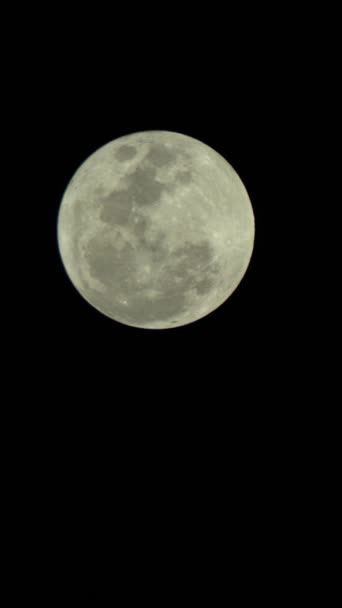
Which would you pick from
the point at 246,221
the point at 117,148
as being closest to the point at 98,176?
the point at 117,148

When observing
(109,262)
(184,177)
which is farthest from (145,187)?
(109,262)

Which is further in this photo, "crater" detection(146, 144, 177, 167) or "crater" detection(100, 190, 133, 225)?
"crater" detection(146, 144, 177, 167)

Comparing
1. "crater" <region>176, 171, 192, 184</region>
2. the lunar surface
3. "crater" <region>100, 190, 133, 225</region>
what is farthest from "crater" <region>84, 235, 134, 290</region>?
"crater" <region>176, 171, 192, 184</region>

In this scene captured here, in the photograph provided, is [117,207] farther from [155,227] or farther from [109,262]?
[109,262]

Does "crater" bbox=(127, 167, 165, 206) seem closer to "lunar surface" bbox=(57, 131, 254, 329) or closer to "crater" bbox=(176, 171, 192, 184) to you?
"lunar surface" bbox=(57, 131, 254, 329)

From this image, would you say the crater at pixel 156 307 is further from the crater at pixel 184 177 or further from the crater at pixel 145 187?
the crater at pixel 184 177
